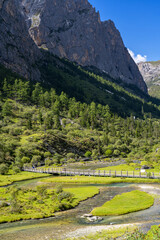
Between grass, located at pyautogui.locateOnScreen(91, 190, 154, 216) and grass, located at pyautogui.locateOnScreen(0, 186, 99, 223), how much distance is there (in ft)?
21.5

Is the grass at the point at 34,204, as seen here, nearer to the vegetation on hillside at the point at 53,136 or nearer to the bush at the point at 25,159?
the vegetation on hillside at the point at 53,136

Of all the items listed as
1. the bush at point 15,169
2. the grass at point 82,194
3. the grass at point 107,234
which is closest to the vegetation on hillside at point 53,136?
the bush at point 15,169

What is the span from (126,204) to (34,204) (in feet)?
57.8

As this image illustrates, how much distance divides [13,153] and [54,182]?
143 ft

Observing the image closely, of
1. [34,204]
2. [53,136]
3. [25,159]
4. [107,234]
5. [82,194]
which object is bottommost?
[82,194]

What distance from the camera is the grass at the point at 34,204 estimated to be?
32688 mm

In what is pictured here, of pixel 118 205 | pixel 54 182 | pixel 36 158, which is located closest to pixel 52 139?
pixel 36 158

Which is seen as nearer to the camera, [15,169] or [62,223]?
[62,223]

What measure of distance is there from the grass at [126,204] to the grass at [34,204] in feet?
21.5

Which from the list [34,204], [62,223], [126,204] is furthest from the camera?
[34,204]

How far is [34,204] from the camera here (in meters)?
38.8

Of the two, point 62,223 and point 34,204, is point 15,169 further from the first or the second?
point 62,223

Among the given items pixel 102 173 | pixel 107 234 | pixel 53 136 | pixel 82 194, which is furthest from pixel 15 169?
pixel 107 234

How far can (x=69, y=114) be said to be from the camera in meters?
184
